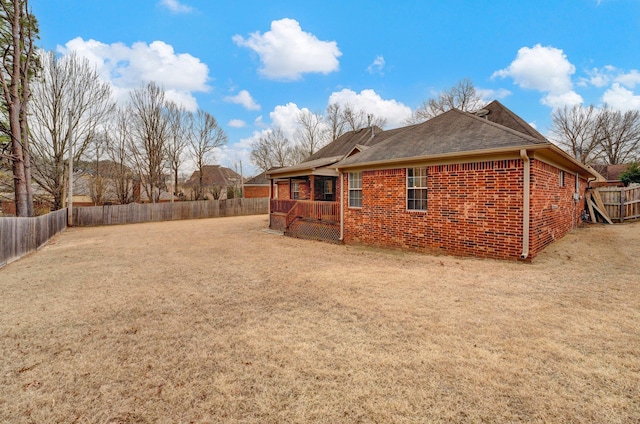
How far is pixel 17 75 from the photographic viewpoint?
462 inches

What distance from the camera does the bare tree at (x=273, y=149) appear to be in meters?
44.1

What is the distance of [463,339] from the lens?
3.37 m

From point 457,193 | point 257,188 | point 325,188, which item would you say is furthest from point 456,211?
point 257,188

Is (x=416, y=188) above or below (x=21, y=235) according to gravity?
above

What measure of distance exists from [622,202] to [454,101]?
80.9 ft

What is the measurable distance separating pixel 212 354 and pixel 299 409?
1342 mm

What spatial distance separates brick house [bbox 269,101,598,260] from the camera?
708 centimetres

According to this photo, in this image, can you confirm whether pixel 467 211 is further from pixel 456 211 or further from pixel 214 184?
pixel 214 184

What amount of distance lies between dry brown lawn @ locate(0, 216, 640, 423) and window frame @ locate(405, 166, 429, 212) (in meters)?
2.53

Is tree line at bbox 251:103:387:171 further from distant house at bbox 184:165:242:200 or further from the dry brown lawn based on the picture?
the dry brown lawn

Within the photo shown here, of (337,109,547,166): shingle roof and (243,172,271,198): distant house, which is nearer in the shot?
(337,109,547,166): shingle roof

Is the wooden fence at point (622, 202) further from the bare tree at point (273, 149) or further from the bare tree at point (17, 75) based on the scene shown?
the bare tree at point (273, 149)

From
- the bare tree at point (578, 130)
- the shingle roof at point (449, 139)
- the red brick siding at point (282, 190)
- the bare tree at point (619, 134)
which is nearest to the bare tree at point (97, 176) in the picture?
the red brick siding at point (282, 190)

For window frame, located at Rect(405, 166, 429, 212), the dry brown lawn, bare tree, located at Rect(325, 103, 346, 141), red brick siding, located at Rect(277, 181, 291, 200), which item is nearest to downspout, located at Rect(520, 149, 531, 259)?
the dry brown lawn
